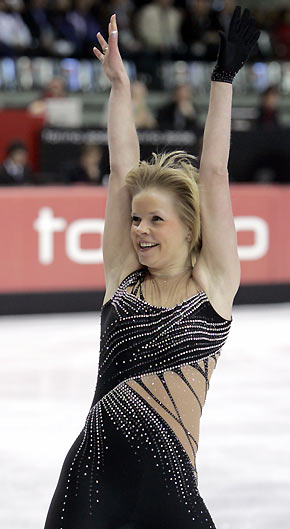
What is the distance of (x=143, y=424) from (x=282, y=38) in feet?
41.1

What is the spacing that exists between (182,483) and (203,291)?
1.44 ft

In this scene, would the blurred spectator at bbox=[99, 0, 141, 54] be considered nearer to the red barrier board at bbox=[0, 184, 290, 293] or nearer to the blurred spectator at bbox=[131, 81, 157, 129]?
the blurred spectator at bbox=[131, 81, 157, 129]

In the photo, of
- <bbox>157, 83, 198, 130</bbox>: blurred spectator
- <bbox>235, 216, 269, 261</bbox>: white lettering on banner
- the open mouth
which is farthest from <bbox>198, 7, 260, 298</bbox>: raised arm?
<bbox>157, 83, 198, 130</bbox>: blurred spectator

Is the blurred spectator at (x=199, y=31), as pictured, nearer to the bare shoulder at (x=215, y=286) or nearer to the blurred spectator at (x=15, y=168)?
the blurred spectator at (x=15, y=168)

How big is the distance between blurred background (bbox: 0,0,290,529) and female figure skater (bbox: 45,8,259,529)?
1.27 meters

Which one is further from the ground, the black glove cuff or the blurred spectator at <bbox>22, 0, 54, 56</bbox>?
the blurred spectator at <bbox>22, 0, 54, 56</bbox>

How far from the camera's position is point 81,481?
211 cm

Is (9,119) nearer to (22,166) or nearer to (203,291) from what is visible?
(22,166)

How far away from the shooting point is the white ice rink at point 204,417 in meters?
3.62

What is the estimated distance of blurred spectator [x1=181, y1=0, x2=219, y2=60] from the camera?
43.2 feet

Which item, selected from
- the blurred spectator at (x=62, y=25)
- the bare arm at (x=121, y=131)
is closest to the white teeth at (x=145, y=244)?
the bare arm at (x=121, y=131)

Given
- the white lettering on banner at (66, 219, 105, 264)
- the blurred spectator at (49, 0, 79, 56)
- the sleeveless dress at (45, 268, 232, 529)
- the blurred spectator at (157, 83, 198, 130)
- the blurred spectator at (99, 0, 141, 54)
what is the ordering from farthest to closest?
the blurred spectator at (99, 0, 141, 54) → the blurred spectator at (49, 0, 79, 56) → the blurred spectator at (157, 83, 198, 130) → the white lettering on banner at (66, 219, 105, 264) → the sleeveless dress at (45, 268, 232, 529)

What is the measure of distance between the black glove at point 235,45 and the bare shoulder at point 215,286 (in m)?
0.43

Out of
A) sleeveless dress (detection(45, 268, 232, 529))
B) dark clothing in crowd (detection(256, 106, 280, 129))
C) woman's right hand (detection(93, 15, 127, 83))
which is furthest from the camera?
dark clothing in crowd (detection(256, 106, 280, 129))
